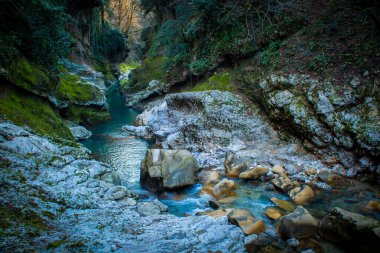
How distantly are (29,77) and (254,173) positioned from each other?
11346 mm

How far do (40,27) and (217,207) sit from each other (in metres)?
11.2

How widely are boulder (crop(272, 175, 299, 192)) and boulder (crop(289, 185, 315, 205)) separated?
1.13ft

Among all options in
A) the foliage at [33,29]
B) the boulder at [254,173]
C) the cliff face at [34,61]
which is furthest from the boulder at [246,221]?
the foliage at [33,29]

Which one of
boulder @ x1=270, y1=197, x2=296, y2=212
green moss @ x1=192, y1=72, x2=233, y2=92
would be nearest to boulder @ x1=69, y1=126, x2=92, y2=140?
green moss @ x1=192, y1=72, x2=233, y2=92

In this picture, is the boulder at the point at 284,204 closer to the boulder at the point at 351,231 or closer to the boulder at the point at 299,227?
the boulder at the point at 299,227

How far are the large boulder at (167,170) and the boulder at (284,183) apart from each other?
3.42 m

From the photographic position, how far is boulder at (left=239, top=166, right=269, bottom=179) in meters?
11.0

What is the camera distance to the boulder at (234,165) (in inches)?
450

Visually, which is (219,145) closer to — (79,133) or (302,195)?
(302,195)

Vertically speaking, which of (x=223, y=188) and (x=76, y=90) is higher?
(x=76, y=90)

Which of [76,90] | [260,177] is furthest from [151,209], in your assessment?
[76,90]

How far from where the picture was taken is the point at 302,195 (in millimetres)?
9109

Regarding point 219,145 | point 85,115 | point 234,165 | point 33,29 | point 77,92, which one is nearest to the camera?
point 234,165

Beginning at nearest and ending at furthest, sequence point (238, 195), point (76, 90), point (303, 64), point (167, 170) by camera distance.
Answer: point (238, 195) < point (167, 170) < point (303, 64) < point (76, 90)
